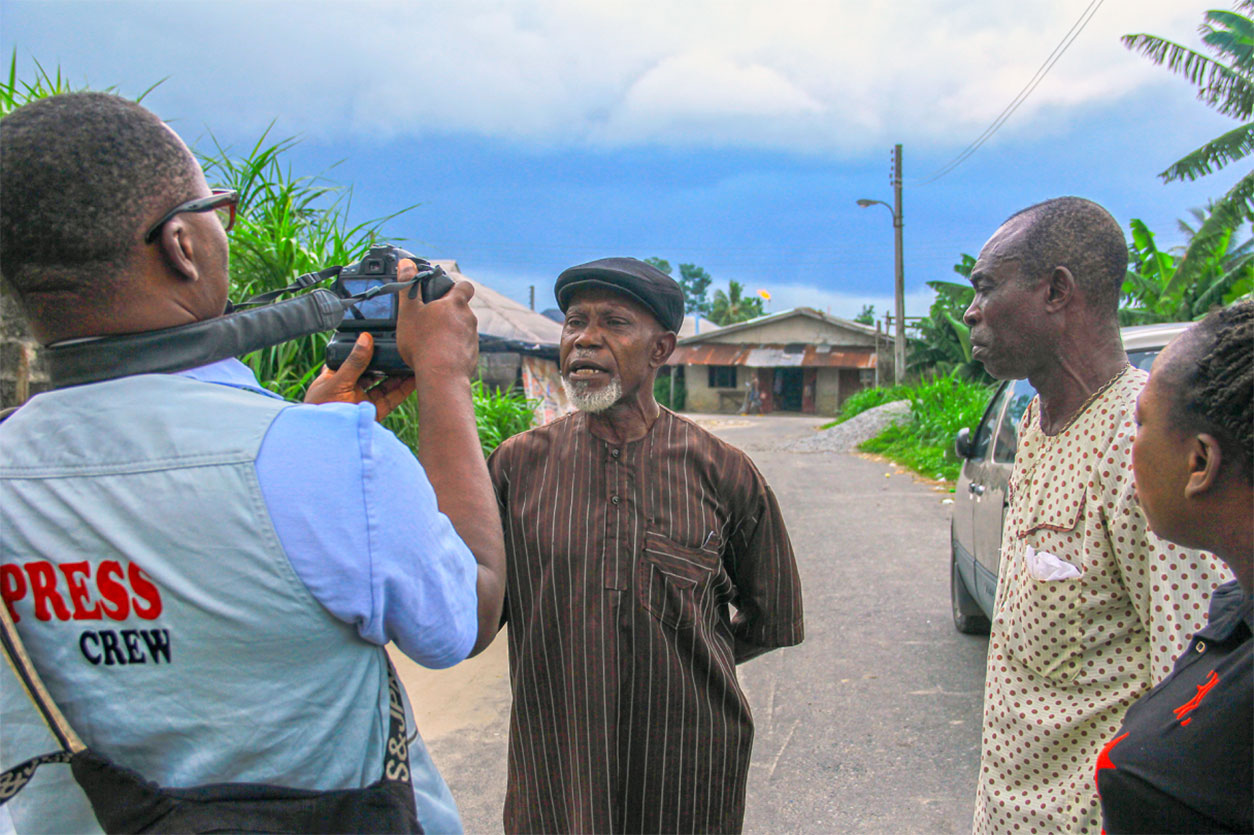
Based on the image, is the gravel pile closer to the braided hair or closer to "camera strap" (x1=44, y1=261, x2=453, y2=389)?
the braided hair

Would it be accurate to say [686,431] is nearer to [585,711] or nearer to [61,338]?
[585,711]

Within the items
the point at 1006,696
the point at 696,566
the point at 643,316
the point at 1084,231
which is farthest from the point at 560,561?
the point at 1084,231

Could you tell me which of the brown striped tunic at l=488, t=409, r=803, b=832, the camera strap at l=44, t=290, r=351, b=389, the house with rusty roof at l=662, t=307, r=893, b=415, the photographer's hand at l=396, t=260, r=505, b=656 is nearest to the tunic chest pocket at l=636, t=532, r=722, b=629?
the brown striped tunic at l=488, t=409, r=803, b=832

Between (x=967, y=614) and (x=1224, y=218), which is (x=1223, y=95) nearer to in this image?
(x=1224, y=218)

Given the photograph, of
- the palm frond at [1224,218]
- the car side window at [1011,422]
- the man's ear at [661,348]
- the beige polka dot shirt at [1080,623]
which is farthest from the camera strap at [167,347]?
the palm frond at [1224,218]

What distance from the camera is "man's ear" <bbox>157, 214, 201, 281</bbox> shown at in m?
1.10

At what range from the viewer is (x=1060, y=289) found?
207 centimetres

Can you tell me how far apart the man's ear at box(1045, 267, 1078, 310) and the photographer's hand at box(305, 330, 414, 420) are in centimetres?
151

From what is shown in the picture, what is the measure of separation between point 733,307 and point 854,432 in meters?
42.0

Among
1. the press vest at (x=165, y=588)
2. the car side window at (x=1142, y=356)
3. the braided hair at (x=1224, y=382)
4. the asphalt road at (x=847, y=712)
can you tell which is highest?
the car side window at (x=1142, y=356)

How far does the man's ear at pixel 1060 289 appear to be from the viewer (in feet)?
6.77

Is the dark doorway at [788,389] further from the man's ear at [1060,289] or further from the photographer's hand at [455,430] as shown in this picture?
the photographer's hand at [455,430]

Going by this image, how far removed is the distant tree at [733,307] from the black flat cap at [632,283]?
58.9 metres

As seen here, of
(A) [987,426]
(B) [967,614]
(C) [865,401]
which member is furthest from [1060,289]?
(C) [865,401]
